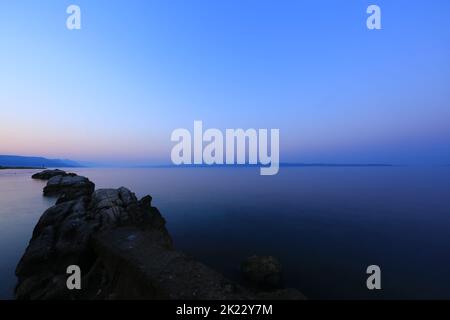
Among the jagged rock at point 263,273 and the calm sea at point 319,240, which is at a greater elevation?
the jagged rock at point 263,273

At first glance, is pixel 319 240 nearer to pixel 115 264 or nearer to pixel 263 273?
pixel 263 273

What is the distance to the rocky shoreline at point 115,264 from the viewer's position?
13.7m

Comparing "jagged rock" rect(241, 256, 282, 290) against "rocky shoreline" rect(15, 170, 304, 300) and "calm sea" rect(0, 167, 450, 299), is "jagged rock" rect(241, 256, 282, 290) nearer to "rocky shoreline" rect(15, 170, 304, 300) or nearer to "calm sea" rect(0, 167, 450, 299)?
"rocky shoreline" rect(15, 170, 304, 300)

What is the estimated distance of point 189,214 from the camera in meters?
45.7

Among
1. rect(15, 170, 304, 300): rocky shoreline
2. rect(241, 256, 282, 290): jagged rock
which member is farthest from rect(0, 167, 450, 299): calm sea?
rect(15, 170, 304, 300): rocky shoreline

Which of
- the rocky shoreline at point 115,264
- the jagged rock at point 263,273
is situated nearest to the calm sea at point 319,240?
the jagged rock at point 263,273

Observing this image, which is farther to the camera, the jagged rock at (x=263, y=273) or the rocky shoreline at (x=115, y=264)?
the jagged rock at (x=263, y=273)

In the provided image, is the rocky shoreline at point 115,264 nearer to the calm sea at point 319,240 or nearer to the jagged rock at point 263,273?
the jagged rock at point 263,273

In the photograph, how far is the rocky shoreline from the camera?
13695mm

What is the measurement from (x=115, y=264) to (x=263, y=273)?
38.8 ft
